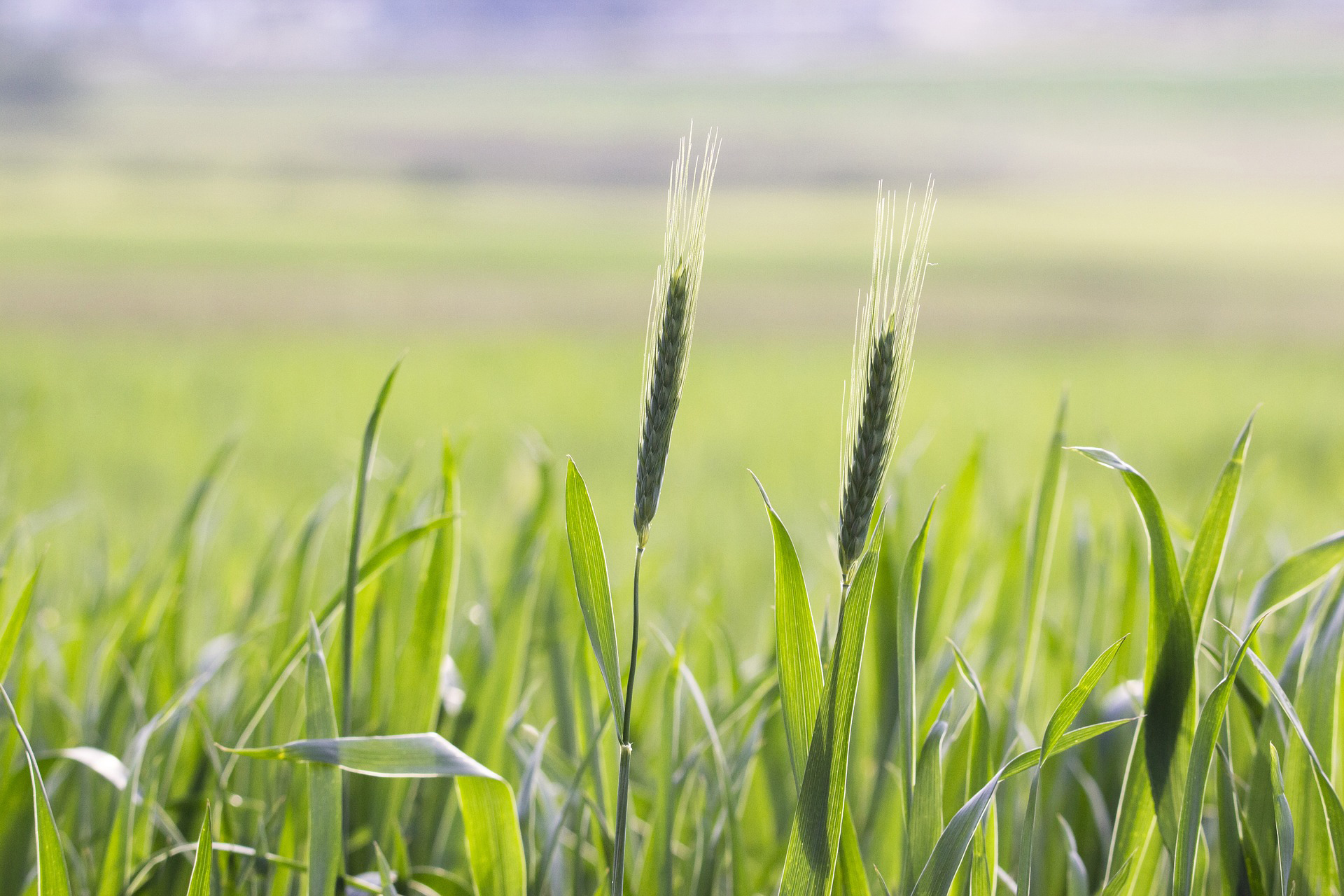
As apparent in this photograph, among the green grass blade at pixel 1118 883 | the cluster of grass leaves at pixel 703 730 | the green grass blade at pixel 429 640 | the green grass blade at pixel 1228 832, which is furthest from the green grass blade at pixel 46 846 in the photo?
the green grass blade at pixel 1228 832

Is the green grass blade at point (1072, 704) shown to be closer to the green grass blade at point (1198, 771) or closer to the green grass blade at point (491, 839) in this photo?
the green grass blade at point (1198, 771)

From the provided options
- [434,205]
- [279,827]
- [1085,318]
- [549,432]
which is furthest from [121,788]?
[434,205]

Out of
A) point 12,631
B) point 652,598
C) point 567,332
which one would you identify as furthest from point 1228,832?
point 567,332


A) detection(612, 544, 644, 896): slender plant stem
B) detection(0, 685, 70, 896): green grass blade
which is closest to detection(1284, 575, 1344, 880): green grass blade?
detection(612, 544, 644, 896): slender plant stem

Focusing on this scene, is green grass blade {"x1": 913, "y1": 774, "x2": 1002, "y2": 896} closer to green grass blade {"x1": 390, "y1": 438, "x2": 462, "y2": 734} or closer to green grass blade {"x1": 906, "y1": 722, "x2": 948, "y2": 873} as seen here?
green grass blade {"x1": 906, "y1": 722, "x2": 948, "y2": 873}

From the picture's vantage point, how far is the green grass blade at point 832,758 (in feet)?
1.64

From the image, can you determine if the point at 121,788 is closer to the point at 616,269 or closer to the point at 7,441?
the point at 7,441

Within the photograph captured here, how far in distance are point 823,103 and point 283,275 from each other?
36576mm

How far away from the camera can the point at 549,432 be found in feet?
16.3

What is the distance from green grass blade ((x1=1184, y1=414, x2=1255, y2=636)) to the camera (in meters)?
0.60

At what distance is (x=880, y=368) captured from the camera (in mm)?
491

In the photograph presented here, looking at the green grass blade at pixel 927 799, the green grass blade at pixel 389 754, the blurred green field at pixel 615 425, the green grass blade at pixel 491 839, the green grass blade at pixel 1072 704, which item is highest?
the green grass blade at pixel 1072 704

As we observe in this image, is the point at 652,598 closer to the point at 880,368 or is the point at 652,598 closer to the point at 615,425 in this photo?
the point at 880,368

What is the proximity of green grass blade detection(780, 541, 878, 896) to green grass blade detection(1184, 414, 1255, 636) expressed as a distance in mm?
229
